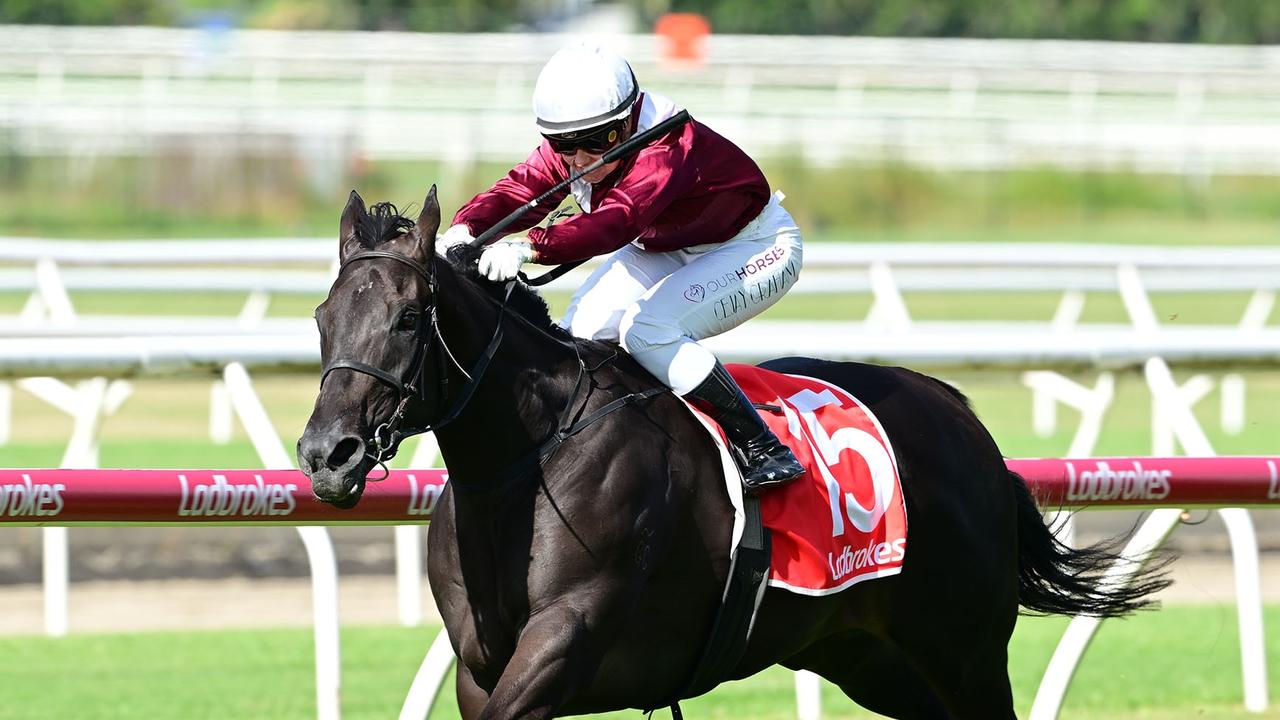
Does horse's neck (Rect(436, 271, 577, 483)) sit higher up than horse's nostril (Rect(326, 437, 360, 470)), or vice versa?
horse's neck (Rect(436, 271, 577, 483))

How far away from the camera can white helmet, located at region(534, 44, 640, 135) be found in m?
4.06

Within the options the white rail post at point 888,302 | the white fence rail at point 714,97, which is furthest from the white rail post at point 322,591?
the white fence rail at point 714,97

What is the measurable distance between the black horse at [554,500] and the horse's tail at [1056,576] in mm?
300

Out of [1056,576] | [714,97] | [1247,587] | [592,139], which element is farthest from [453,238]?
[714,97]

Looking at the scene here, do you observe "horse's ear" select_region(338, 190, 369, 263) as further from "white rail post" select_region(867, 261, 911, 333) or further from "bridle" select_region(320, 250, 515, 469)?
"white rail post" select_region(867, 261, 911, 333)

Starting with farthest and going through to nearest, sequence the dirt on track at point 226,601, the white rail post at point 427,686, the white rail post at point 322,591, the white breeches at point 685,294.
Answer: the dirt on track at point 226,601
the white rail post at point 322,591
the white rail post at point 427,686
the white breeches at point 685,294

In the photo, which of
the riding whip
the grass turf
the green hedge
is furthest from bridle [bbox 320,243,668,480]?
the green hedge

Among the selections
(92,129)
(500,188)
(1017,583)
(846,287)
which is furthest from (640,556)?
(92,129)

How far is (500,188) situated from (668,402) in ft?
2.03

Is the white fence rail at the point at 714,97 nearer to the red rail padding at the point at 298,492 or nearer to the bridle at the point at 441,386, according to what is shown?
the red rail padding at the point at 298,492

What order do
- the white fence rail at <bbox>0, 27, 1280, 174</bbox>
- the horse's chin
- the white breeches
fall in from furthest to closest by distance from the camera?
1. the white fence rail at <bbox>0, 27, 1280, 174</bbox>
2. the white breeches
3. the horse's chin

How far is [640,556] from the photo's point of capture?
3.93 metres

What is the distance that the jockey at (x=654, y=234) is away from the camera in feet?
13.2

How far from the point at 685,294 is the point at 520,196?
1.43 feet
